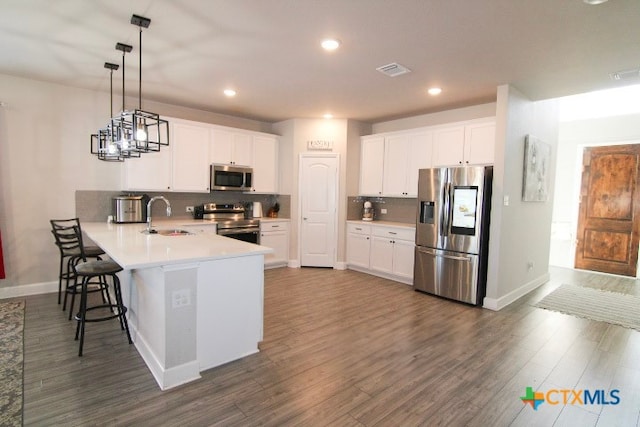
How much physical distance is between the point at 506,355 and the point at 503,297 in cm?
148

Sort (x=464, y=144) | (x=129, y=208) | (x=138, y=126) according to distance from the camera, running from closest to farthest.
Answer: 1. (x=138, y=126)
2. (x=129, y=208)
3. (x=464, y=144)

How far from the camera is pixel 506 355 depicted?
2.80 meters

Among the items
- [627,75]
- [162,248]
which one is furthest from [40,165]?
[627,75]

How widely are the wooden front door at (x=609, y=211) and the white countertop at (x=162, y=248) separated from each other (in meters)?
6.69

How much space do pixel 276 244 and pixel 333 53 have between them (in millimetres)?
3472

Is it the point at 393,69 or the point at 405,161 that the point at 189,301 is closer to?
the point at 393,69

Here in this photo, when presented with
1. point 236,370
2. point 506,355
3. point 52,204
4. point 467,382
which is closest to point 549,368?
point 506,355

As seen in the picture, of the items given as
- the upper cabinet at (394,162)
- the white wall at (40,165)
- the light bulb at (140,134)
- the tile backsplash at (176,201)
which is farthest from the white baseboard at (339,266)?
the light bulb at (140,134)

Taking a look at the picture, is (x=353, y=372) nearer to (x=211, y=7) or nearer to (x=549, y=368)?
(x=549, y=368)

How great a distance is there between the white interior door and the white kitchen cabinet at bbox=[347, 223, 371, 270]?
0.90 ft

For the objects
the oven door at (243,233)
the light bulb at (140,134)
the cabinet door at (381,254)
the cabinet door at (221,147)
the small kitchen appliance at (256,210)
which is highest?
the cabinet door at (221,147)

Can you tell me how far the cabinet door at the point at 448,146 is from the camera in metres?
4.54

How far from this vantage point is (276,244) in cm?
570

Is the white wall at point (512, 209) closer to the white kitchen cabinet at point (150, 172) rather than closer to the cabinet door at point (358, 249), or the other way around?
the cabinet door at point (358, 249)
